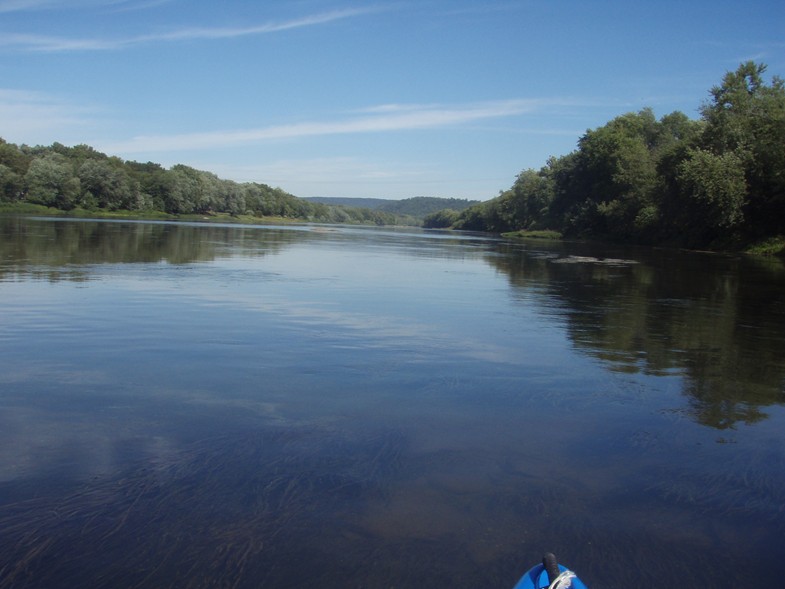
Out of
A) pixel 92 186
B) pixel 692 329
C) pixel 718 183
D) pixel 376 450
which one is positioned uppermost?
pixel 92 186

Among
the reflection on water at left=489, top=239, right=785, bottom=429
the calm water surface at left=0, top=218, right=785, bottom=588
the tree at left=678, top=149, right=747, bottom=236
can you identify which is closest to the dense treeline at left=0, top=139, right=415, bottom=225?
the tree at left=678, top=149, right=747, bottom=236

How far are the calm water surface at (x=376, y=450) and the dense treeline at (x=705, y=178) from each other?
152ft

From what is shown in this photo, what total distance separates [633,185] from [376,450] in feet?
282

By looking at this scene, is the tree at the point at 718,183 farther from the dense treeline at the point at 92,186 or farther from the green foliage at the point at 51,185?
the dense treeline at the point at 92,186

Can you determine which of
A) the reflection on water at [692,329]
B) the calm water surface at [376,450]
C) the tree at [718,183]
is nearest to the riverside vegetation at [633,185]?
the tree at [718,183]

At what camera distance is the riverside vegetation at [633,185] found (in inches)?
2208

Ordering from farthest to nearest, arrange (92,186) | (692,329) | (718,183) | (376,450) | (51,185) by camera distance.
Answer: (92,186) < (51,185) < (718,183) < (692,329) < (376,450)

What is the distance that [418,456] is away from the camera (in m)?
6.55

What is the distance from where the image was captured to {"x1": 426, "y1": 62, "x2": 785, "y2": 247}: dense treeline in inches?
2164

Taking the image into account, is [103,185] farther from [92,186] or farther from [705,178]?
[705,178]

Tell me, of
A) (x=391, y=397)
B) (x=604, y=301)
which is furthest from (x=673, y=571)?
(x=604, y=301)

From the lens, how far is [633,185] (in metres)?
85.0

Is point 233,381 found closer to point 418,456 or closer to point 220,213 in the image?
point 418,456

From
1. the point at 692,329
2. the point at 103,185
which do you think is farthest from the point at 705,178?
the point at 103,185
